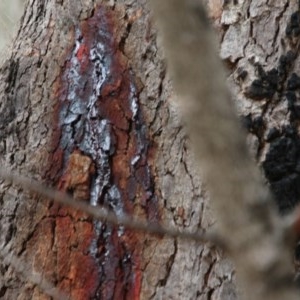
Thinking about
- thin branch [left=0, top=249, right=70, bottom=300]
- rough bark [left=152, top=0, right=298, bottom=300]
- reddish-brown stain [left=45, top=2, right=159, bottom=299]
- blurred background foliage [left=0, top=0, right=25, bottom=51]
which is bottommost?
rough bark [left=152, top=0, right=298, bottom=300]

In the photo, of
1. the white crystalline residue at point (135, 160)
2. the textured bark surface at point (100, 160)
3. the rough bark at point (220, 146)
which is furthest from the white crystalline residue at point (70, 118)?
the rough bark at point (220, 146)

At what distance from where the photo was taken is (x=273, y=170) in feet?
4.03

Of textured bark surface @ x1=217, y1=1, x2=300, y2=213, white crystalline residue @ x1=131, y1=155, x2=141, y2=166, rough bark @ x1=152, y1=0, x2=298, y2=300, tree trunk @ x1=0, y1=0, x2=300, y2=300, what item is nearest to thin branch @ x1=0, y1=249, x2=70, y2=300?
tree trunk @ x1=0, y1=0, x2=300, y2=300

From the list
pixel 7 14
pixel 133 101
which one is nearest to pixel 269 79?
pixel 133 101

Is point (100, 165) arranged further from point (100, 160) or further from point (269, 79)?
point (269, 79)

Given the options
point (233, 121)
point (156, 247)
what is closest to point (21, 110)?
point (156, 247)

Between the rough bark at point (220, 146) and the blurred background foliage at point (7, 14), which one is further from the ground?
the blurred background foliage at point (7, 14)

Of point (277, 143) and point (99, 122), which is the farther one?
point (99, 122)

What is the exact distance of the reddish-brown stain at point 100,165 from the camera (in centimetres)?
133

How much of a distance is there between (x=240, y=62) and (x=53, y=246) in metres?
0.40

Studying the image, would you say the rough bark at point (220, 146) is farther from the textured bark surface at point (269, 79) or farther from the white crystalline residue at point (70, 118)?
the white crystalline residue at point (70, 118)

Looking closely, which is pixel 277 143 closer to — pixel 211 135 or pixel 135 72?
pixel 135 72

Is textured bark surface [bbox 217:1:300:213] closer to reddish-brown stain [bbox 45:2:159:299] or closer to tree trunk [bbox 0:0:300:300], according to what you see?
tree trunk [bbox 0:0:300:300]

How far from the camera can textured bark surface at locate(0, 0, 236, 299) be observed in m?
1.30
